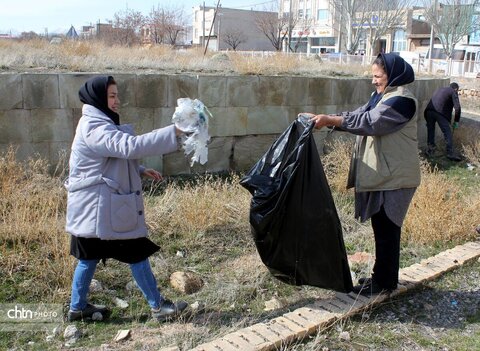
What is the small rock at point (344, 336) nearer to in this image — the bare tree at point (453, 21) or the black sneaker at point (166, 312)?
the black sneaker at point (166, 312)

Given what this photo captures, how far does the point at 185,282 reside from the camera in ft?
12.4

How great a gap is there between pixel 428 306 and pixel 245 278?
1332 mm

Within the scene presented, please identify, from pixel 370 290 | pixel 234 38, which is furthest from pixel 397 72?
pixel 234 38

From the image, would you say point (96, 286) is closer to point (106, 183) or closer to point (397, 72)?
point (106, 183)

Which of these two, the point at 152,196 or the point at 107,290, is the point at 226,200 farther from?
the point at 107,290

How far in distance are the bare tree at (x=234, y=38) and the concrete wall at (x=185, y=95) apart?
151 feet

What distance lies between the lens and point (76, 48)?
30.5ft

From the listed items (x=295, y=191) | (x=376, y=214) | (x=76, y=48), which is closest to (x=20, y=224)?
(x=295, y=191)

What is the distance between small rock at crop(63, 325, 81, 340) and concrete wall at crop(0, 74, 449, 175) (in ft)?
11.6

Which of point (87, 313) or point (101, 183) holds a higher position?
point (101, 183)

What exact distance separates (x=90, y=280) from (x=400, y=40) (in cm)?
6189

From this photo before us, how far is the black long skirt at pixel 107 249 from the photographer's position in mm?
3010

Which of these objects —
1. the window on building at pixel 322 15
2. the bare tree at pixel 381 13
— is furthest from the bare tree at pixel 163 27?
the window on building at pixel 322 15

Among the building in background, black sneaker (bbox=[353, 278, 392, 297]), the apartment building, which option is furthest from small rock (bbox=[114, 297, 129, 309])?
the building in background
